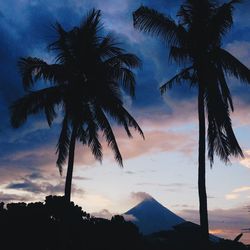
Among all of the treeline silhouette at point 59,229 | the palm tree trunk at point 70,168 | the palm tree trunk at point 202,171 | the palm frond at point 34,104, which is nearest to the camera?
the treeline silhouette at point 59,229

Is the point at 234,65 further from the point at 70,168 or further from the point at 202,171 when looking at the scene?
the point at 70,168

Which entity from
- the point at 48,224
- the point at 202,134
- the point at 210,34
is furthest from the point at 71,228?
the point at 210,34

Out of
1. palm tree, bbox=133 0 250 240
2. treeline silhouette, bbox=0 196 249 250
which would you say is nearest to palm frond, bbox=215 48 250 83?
palm tree, bbox=133 0 250 240

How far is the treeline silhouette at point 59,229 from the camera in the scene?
13172 millimetres

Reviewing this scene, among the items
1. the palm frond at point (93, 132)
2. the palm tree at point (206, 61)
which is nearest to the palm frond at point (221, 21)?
the palm tree at point (206, 61)

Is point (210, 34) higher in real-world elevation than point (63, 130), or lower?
higher

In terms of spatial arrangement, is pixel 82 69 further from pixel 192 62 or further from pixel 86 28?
pixel 192 62

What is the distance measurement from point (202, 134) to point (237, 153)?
5.29ft

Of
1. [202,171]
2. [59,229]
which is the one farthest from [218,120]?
[59,229]

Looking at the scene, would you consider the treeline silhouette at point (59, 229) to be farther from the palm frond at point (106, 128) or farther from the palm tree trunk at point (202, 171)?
the palm frond at point (106, 128)

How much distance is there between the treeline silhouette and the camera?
43.2 feet

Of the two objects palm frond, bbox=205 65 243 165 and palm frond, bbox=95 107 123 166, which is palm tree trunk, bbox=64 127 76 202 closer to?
palm frond, bbox=95 107 123 166

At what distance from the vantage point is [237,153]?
16.9 metres

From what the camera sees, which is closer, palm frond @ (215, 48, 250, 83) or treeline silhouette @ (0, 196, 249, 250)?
treeline silhouette @ (0, 196, 249, 250)
